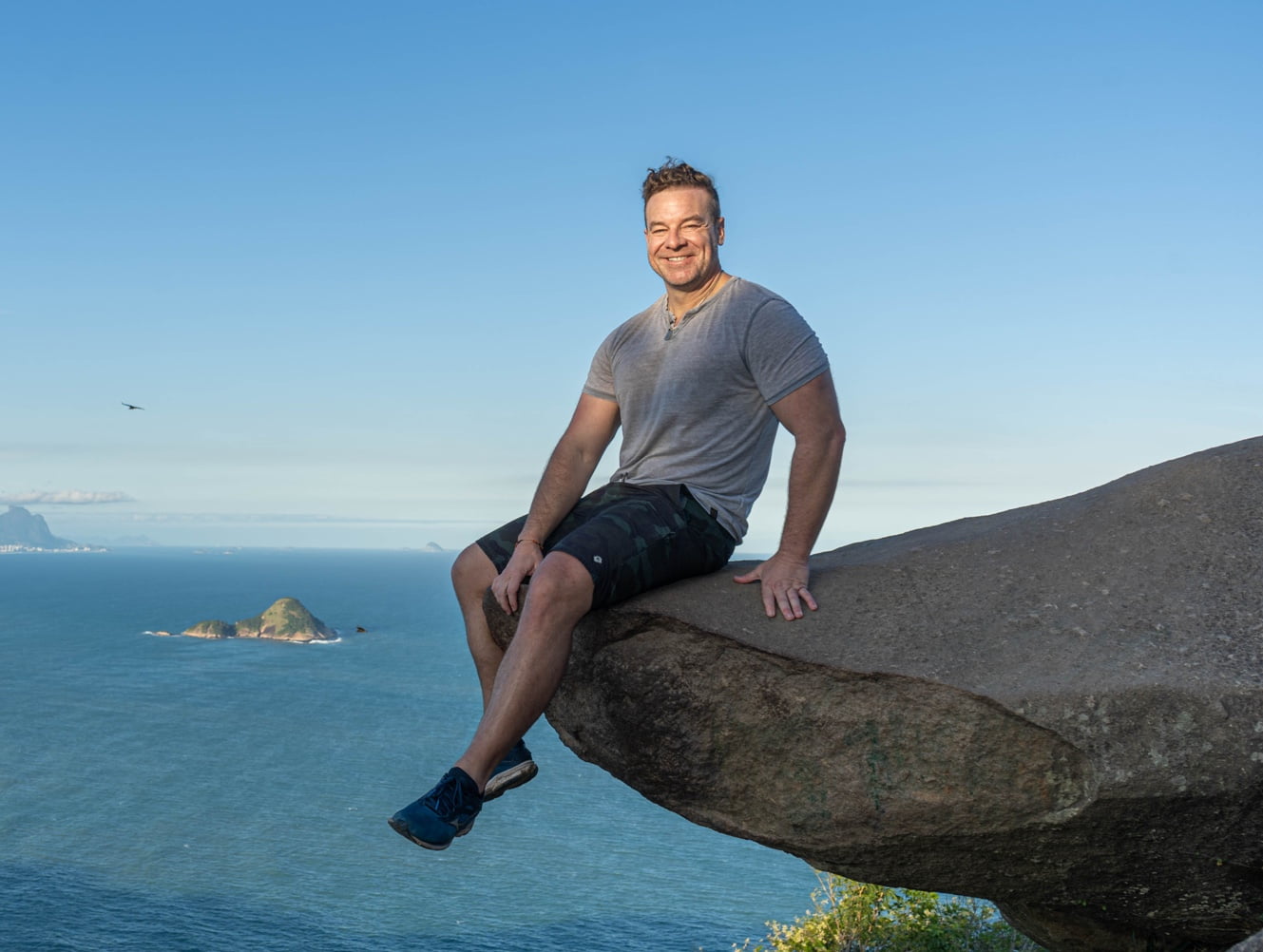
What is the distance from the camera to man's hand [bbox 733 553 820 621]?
16.6 ft

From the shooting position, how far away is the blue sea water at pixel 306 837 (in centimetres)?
4869

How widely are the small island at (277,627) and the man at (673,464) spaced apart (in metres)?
118

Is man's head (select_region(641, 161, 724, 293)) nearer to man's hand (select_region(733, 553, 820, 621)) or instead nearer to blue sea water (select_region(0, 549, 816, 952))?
man's hand (select_region(733, 553, 820, 621))

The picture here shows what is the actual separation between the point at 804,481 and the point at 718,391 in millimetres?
615

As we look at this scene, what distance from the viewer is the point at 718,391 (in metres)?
5.18

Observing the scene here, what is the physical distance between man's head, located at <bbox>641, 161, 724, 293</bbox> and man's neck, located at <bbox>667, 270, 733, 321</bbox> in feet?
0.07

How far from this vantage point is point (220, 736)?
75.2m

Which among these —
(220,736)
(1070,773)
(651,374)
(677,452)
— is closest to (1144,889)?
(1070,773)

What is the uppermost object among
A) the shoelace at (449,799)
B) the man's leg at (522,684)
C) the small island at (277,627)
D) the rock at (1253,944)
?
the man's leg at (522,684)

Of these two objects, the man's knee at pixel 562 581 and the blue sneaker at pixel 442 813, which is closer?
the blue sneaker at pixel 442 813

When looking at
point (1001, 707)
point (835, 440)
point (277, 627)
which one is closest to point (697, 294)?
point (835, 440)

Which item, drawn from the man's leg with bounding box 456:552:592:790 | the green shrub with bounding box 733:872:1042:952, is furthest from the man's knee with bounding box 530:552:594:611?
the green shrub with bounding box 733:872:1042:952

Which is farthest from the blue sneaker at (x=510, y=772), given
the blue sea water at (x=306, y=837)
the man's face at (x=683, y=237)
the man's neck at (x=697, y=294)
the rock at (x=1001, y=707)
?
the blue sea water at (x=306, y=837)

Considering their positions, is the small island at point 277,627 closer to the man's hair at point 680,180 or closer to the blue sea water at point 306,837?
the blue sea water at point 306,837
